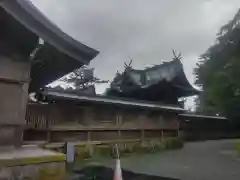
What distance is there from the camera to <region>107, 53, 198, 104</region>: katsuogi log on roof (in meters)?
20.3

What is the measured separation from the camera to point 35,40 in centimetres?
368

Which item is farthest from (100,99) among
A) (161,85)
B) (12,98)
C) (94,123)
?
(12,98)

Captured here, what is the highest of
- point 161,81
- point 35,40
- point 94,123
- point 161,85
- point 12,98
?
point 161,81

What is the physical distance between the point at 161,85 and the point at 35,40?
1704cm

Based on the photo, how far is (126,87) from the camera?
21.5 meters

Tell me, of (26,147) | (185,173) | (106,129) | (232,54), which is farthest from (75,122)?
(232,54)

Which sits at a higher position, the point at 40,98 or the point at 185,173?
the point at 40,98

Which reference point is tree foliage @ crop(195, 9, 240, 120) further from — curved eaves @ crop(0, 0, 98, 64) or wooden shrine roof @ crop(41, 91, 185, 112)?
curved eaves @ crop(0, 0, 98, 64)

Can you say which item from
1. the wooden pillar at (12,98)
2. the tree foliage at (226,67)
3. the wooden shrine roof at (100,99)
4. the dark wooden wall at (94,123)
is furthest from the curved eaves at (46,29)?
the tree foliage at (226,67)

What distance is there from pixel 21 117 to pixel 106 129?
920 cm

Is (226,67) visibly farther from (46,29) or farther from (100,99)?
(46,29)

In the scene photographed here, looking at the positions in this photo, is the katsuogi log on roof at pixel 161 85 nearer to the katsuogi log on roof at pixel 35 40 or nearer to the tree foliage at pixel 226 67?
the tree foliage at pixel 226 67

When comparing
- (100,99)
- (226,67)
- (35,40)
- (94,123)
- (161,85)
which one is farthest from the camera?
(161,85)

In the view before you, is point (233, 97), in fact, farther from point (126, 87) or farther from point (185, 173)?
point (185, 173)
